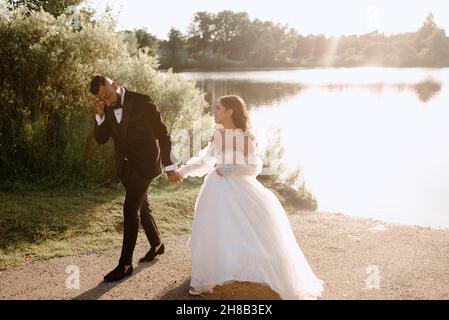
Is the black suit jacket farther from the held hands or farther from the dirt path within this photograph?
the dirt path

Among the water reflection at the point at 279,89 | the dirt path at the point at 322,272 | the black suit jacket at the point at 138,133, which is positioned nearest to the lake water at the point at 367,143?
the water reflection at the point at 279,89

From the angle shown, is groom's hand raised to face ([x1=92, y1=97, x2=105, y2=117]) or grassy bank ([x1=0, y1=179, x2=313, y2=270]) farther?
grassy bank ([x1=0, y1=179, x2=313, y2=270])

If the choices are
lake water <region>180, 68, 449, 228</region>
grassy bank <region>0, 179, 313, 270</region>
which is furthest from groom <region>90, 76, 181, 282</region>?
lake water <region>180, 68, 449, 228</region>

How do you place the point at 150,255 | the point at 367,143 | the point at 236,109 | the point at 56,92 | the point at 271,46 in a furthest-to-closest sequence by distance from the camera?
the point at 271,46 → the point at 367,143 → the point at 56,92 → the point at 150,255 → the point at 236,109

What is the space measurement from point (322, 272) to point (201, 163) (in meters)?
2.14

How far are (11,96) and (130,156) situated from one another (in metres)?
6.77

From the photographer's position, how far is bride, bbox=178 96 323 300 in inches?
201

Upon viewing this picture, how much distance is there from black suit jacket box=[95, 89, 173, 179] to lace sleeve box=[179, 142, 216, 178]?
1.19 ft

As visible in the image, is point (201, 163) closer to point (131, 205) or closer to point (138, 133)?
point (138, 133)

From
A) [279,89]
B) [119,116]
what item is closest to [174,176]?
[119,116]

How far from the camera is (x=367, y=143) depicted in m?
24.8
